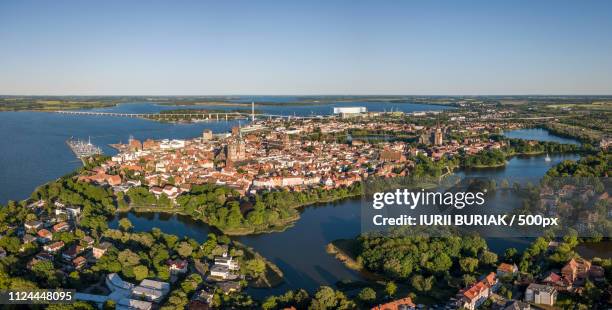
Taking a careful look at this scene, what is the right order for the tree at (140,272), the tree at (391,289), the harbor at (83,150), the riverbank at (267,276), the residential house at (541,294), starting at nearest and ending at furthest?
the residential house at (541,294) < the tree at (391,289) < the tree at (140,272) < the riverbank at (267,276) < the harbor at (83,150)

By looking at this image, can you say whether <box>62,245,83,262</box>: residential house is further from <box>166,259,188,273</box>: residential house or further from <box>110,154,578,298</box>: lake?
<box>110,154,578,298</box>: lake

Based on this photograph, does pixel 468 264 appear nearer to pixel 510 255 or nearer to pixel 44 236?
pixel 510 255

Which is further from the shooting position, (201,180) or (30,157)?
(30,157)

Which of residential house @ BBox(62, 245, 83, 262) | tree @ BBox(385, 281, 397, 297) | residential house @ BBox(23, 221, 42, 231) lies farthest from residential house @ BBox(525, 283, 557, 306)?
residential house @ BBox(23, 221, 42, 231)

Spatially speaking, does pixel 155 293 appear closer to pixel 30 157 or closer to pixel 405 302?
pixel 405 302

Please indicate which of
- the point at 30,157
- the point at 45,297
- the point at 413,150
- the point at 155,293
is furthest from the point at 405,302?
the point at 30,157

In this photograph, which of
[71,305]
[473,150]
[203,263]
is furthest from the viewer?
[473,150]

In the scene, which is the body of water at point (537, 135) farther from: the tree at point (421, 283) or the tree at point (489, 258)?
the tree at point (421, 283)

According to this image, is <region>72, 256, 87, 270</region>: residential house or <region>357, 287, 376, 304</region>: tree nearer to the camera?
<region>357, 287, 376, 304</region>: tree

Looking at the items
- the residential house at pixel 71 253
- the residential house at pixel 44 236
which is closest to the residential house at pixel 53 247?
the residential house at pixel 71 253
